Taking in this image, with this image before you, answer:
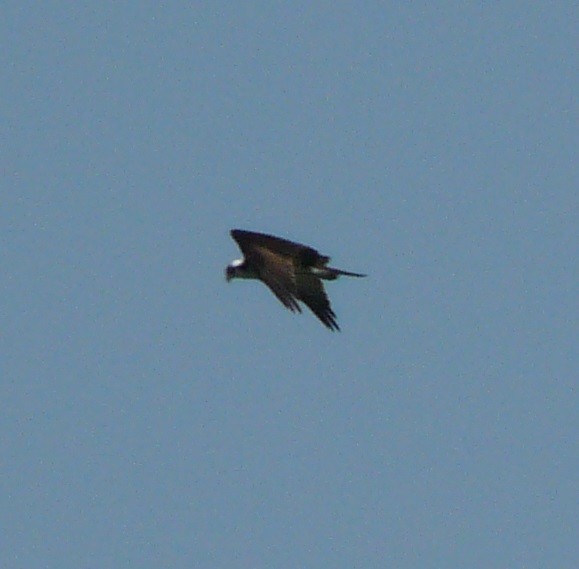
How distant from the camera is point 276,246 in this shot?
104 ft

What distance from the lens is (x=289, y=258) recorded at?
31.6 m

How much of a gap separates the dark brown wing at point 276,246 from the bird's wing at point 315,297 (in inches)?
12.6

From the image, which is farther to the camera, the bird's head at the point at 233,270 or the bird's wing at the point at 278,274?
the bird's head at the point at 233,270

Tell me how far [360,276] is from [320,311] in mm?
981

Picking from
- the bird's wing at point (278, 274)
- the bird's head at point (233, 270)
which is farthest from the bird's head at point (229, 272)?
the bird's wing at point (278, 274)

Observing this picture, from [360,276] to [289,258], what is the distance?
0.92 m

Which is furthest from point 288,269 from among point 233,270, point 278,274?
point 233,270

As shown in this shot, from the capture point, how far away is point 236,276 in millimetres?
33219

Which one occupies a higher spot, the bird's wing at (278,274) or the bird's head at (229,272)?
the bird's head at (229,272)

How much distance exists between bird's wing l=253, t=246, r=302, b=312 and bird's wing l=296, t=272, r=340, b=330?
73 cm

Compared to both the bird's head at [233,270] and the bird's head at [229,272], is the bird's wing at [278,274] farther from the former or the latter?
the bird's head at [229,272]

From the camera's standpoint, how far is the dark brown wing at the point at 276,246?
104ft

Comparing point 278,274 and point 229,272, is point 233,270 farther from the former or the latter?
point 278,274

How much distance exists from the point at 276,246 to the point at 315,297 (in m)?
1.14
